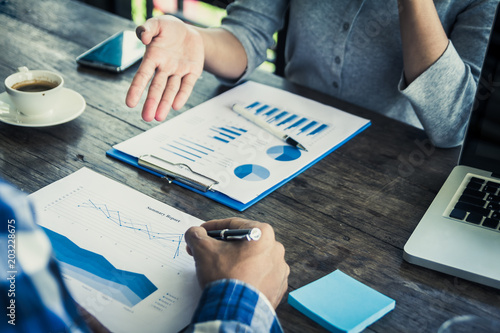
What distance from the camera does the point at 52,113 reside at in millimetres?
1120

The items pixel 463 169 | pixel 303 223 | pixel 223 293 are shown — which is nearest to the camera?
pixel 223 293

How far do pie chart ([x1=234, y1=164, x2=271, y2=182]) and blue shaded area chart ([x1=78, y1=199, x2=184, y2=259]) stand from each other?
20 cm

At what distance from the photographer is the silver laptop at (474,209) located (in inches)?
30.6

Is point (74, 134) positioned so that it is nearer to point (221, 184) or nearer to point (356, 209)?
point (221, 184)

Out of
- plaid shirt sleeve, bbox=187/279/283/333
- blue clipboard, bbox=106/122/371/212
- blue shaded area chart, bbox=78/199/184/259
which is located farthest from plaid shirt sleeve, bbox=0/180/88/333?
blue clipboard, bbox=106/122/371/212

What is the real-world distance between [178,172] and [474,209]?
513 mm

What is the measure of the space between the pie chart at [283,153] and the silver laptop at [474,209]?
28 centimetres

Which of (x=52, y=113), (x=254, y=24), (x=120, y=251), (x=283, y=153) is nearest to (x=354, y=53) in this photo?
(x=254, y=24)

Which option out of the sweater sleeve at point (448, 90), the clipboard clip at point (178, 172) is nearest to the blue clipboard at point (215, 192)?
the clipboard clip at point (178, 172)

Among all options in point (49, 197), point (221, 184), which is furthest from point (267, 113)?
point (49, 197)

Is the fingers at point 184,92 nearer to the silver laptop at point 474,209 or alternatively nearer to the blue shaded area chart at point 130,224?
the blue shaded area chart at point 130,224

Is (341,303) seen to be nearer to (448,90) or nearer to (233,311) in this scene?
(233,311)

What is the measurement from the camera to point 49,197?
88 centimetres

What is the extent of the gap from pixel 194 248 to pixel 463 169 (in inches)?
21.7
